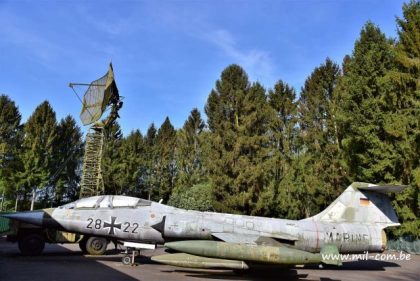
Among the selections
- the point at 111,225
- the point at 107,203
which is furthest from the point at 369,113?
the point at 111,225

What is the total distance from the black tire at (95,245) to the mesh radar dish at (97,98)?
17.1 meters

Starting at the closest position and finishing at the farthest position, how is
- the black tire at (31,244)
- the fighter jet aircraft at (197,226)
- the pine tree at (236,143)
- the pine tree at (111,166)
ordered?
the fighter jet aircraft at (197,226) → the black tire at (31,244) → the pine tree at (236,143) → the pine tree at (111,166)

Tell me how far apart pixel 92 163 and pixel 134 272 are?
2587cm

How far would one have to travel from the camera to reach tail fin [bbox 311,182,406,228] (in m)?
15.3

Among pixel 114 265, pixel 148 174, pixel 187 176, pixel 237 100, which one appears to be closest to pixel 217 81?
pixel 237 100

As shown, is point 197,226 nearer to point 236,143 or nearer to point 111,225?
point 111,225

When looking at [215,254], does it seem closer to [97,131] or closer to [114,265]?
[114,265]

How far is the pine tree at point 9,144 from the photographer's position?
38688mm

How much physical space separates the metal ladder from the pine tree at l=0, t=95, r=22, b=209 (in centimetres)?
1021

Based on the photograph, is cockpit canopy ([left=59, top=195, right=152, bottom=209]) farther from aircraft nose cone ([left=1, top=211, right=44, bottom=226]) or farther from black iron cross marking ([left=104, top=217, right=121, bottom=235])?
aircraft nose cone ([left=1, top=211, right=44, bottom=226])

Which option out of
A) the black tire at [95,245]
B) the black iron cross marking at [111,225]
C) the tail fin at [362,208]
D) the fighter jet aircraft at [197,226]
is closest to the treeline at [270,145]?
the tail fin at [362,208]

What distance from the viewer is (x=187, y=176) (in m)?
47.7

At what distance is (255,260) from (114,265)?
5319 mm

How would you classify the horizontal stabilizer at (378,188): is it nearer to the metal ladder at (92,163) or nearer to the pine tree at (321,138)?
the pine tree at (321,138)
